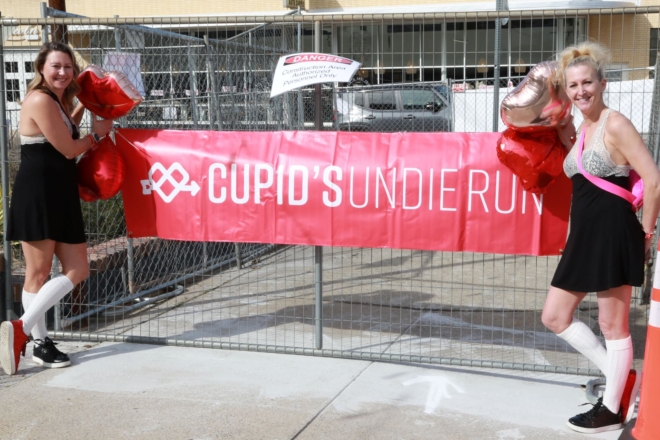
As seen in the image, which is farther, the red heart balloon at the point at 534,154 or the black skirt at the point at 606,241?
the red heart balloon at the point at 534,154

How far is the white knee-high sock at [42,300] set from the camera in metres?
4.96

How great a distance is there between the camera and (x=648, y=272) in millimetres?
6621

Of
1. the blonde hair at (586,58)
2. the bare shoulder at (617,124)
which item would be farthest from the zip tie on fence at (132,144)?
the bare shoulder at (617,124)

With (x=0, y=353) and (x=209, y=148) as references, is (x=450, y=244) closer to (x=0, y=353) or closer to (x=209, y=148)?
(x=209, y=148)

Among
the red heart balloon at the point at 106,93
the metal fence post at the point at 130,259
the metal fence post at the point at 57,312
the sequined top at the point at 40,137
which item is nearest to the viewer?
the sequined top at the point at 40,137

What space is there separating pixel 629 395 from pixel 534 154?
4.58ft

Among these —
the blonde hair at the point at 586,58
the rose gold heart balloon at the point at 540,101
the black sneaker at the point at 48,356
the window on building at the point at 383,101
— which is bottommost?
the black sneaker at the point at 48,356

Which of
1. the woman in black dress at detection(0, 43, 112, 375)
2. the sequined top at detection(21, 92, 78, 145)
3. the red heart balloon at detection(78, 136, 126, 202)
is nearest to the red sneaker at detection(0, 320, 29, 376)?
the woman in black dress at detection(0, 43, 112, 375)

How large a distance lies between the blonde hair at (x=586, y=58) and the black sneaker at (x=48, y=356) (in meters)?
3.58

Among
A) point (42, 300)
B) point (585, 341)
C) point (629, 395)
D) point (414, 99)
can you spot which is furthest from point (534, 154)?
point (414, 99)

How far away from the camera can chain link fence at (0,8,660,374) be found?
5371 mm

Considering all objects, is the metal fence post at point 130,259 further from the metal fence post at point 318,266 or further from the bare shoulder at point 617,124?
the bare shoulder at point 617,124

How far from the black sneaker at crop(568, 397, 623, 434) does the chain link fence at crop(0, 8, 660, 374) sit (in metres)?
0.81

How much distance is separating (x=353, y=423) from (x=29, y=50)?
12.4 feet
